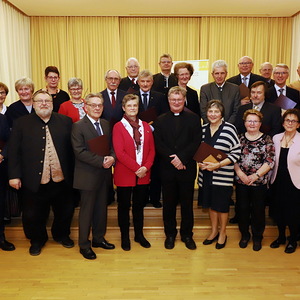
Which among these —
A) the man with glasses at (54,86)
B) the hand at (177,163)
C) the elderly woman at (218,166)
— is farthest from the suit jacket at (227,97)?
the man with glasses at (54,86)

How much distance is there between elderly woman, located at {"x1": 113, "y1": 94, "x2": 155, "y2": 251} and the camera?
317 cm

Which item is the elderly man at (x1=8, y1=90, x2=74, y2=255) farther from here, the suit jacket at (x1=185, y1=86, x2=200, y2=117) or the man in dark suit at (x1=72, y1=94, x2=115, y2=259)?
the suit jacket at (x1=185, y1=86, x2=200, y2=117)

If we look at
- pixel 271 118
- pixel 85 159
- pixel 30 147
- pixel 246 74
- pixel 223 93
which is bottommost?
pixel 85 159

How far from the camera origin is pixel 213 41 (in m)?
8.05

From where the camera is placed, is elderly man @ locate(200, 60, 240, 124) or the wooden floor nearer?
the wooden floor

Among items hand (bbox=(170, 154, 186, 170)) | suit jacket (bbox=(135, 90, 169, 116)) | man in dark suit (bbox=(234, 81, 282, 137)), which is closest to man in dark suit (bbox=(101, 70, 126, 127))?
suit jacket (bbox=(135, 90, 169, 116))

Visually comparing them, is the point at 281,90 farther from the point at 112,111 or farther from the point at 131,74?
the point at 112,111

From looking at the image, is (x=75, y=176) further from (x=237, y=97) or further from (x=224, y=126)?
(x=237, y=97)

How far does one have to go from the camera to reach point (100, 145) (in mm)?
3076

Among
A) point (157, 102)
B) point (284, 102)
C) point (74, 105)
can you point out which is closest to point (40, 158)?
point (74, 105)

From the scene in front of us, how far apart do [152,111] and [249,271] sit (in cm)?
182

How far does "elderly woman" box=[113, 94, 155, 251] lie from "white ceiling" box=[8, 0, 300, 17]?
4.29m

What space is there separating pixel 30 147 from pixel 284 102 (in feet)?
8.88

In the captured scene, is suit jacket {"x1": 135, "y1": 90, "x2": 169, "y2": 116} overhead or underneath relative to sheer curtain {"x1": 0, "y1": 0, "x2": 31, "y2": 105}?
underneath
